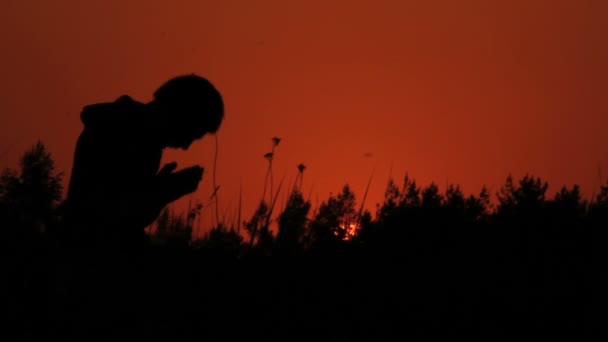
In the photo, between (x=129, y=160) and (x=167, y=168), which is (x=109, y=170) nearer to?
(x=129, y=160)

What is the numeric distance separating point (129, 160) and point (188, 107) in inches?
17.5

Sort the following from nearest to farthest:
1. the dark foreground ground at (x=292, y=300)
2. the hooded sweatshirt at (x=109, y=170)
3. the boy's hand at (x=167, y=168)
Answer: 1. the dark foreground ground at (x=292, y=300)
2. the hooded sweatshirt at (x=109, y=170)
3. the boy's hand at (x=167, y=168)

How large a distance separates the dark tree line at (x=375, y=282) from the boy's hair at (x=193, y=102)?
89 cm

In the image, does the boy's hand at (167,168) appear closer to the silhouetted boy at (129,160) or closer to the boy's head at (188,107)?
the silhouetted boy at (129,160)

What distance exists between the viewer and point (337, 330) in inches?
111

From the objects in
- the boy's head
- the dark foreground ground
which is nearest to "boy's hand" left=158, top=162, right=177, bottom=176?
the boy's head

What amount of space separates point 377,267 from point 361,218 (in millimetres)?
1172

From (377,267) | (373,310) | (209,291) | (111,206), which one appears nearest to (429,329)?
(373,310)

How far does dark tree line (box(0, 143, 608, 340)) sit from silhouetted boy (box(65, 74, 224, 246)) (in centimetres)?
24

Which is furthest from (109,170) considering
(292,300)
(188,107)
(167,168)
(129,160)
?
(292,300)

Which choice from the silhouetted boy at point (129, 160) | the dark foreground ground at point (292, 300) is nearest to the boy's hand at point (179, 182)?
the silhouetted boy at point (129, 160)

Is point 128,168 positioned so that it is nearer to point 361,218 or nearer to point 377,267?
point 377,267

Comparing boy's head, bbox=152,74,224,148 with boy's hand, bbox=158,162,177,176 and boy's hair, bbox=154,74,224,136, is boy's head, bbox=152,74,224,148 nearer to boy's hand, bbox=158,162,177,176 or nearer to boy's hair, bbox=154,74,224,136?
boy's hair, bbox=154,74,224,136

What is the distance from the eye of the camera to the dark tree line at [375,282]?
9.15 feet
